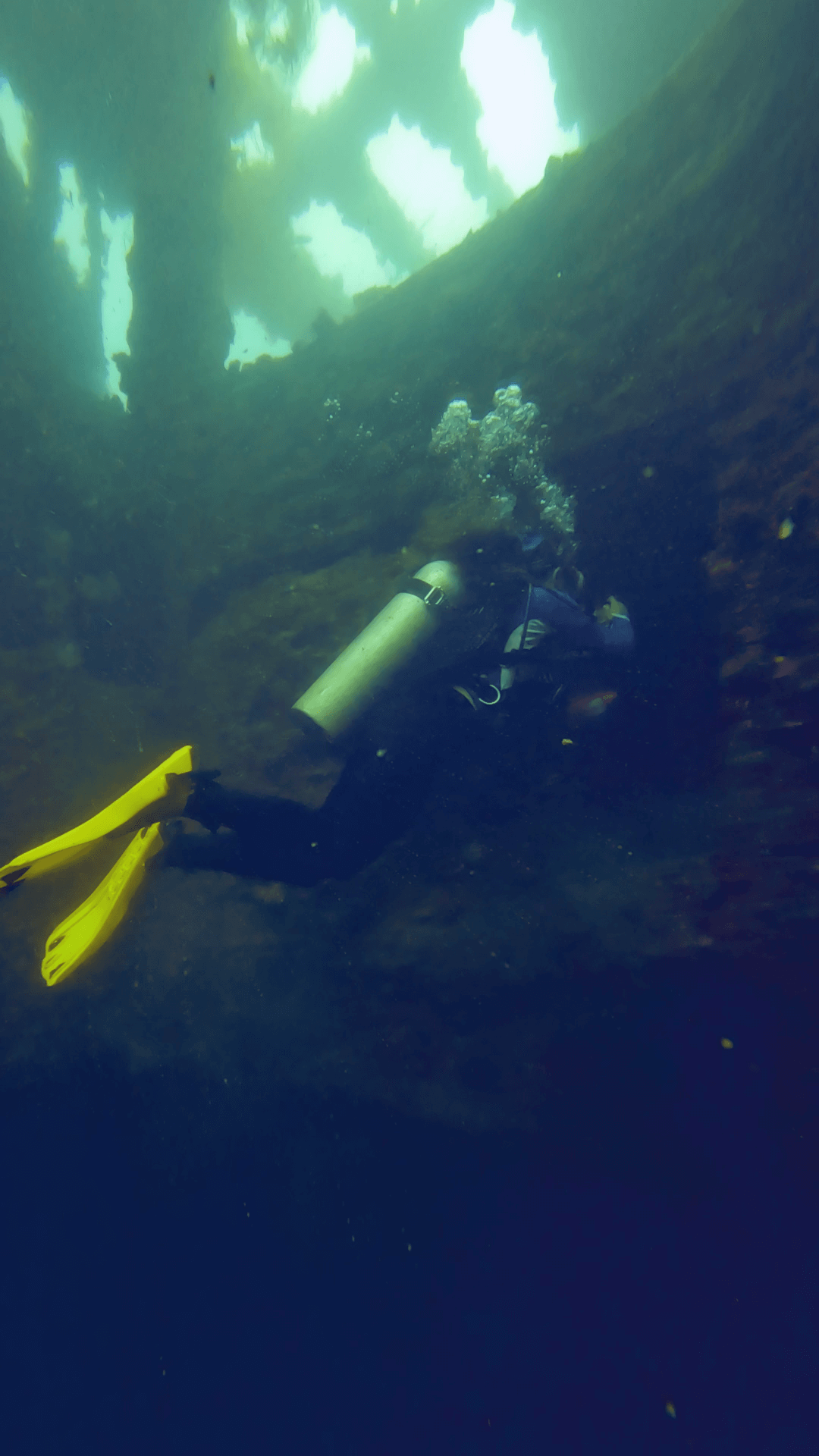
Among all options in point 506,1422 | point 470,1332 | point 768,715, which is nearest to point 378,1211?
point 470,1332

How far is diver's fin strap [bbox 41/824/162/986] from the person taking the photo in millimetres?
3518

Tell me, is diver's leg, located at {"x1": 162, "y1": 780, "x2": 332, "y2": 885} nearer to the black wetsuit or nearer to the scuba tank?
the black wetsuit

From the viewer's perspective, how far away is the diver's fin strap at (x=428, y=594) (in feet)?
13.5

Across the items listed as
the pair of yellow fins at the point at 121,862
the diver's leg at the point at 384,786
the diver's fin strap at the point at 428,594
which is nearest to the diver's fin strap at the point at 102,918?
the pair of yellow fins at the point at 121,862

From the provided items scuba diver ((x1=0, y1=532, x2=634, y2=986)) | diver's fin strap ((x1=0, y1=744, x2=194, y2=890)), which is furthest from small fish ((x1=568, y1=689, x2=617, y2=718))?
diver's fin strap ((x1=0, y1=744, x2=194, y2=890))

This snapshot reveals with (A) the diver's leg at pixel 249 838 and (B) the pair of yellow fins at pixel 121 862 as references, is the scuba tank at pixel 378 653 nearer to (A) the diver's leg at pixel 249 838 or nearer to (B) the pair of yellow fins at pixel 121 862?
(A) the diver's leg at pixel 249 838

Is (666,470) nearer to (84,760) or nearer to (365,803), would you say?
(365,803)

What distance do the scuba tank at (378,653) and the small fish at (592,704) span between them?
1.26m

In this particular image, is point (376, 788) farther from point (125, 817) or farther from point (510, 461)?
point (510, 461)

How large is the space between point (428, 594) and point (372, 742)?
1.31m

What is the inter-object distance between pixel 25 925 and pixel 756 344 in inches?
345

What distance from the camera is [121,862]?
3.77 metres

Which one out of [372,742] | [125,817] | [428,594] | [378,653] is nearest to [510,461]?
[428,594]

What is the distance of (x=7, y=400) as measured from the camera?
6.59 metres
